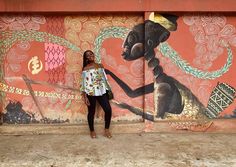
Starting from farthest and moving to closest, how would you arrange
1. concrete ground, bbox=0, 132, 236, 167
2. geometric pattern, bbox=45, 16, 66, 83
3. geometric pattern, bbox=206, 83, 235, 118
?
geometric pattern, bbox=206, 83, 235, 118 → geometric pattern, bbox=45, 16, 66, 83 → concrete ground, bbox=0, 132, 236, 167

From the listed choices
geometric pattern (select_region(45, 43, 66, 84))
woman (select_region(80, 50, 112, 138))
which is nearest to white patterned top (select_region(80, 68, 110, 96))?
woman (select_region(80, 50, 112, 138))

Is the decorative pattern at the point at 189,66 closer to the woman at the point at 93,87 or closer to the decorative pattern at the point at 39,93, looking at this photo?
the woman at the point at 93,87

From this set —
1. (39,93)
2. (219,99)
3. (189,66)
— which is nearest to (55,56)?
(39,93)

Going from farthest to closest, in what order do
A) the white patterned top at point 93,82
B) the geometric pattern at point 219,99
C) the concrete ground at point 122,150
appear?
the geometric pattern at point 219,99, the white patterned top at point 93,82, the concrete ground at point 122,150

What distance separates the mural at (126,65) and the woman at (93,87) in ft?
1.24

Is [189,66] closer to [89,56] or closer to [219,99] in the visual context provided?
[219,99]

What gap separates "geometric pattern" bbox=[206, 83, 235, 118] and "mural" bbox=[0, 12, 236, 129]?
0.06 feet

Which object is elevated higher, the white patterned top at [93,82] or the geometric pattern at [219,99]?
the white patterned top at [93,82]

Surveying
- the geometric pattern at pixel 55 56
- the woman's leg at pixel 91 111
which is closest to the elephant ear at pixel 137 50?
the woman's leg at pixel 91 111

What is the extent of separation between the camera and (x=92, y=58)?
590 cm

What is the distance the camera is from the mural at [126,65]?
6.20 meters

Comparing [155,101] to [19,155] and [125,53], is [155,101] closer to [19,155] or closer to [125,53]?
[125,53]

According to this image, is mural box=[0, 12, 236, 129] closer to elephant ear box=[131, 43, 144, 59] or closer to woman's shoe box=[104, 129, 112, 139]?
elephant ear box=[131, 43, 144, 59]

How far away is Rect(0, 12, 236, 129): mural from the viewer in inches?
244
